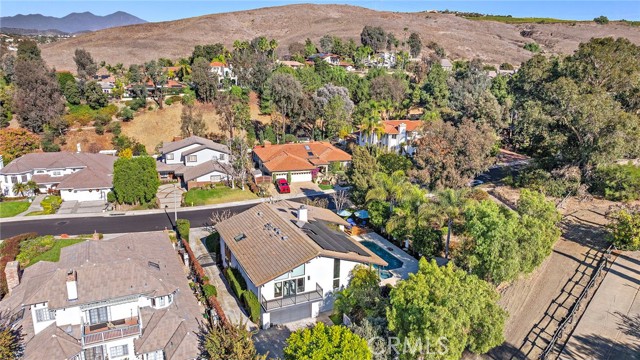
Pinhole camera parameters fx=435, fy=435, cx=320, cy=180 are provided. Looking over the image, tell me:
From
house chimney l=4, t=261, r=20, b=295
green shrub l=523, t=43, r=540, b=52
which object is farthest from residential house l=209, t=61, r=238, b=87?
green shrub l=523, t=43, r=540, b=52

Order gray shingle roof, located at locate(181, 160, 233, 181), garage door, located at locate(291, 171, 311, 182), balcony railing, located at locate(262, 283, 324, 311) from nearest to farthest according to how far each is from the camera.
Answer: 1. balcony railing, located at locate(262, 283, 324, 311)
2. gray shingle roof, located at locate(181, 160, 233, 181)
3. garage door, located at locate(291, 171, 311, 182)

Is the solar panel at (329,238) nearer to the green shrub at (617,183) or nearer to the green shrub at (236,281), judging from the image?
the green shrub at (236,281)

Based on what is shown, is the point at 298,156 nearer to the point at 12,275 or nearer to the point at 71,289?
the point at 12,275

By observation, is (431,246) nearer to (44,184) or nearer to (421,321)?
(421,321)

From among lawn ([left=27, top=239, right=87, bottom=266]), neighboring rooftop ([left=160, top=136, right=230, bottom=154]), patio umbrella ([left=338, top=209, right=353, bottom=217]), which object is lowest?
lawn ([left=27, top=239, right=87, bottom=266])

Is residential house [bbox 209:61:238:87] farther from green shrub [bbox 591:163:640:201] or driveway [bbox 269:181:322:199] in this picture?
green shrub [bbox 591:163:640:201]

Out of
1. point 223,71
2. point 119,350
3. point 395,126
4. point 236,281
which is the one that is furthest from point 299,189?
point 223,71

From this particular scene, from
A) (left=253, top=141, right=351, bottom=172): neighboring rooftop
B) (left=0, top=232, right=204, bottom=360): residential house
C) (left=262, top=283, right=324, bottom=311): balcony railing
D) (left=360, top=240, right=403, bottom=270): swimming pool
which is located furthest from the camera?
(left=253, top=141, right=351, bottom=172): neighboring rooftop

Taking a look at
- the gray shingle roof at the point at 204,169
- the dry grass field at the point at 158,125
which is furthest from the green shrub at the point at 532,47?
the gray shingle roof at the point at 204,169
